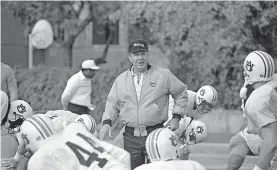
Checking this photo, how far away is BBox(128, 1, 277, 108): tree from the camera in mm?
17422

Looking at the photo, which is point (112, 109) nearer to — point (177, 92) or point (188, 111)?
point (177, 92)

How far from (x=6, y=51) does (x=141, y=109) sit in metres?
17.2

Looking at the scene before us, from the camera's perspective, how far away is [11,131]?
277 inches

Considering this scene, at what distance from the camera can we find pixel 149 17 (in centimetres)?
1819

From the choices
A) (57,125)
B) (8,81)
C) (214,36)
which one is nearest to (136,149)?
(57,125)

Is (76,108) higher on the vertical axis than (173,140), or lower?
lower

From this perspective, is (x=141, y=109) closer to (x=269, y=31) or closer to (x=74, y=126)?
(x=74, y=126)

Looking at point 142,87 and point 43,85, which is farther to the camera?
point 43,85

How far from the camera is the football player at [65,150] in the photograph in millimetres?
5691

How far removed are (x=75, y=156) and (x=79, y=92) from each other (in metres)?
7.25

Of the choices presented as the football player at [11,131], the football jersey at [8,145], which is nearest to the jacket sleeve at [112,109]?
the football player at [11,131]

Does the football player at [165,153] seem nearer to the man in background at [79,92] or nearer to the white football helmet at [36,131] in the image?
the white football helmet at [36,131]

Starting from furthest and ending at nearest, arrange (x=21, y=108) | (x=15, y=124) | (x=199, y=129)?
A: (x=199, y=129), (x=21, y=108), (x=15, y=124)

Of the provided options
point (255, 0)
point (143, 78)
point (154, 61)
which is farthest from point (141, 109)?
point (154, 61)
